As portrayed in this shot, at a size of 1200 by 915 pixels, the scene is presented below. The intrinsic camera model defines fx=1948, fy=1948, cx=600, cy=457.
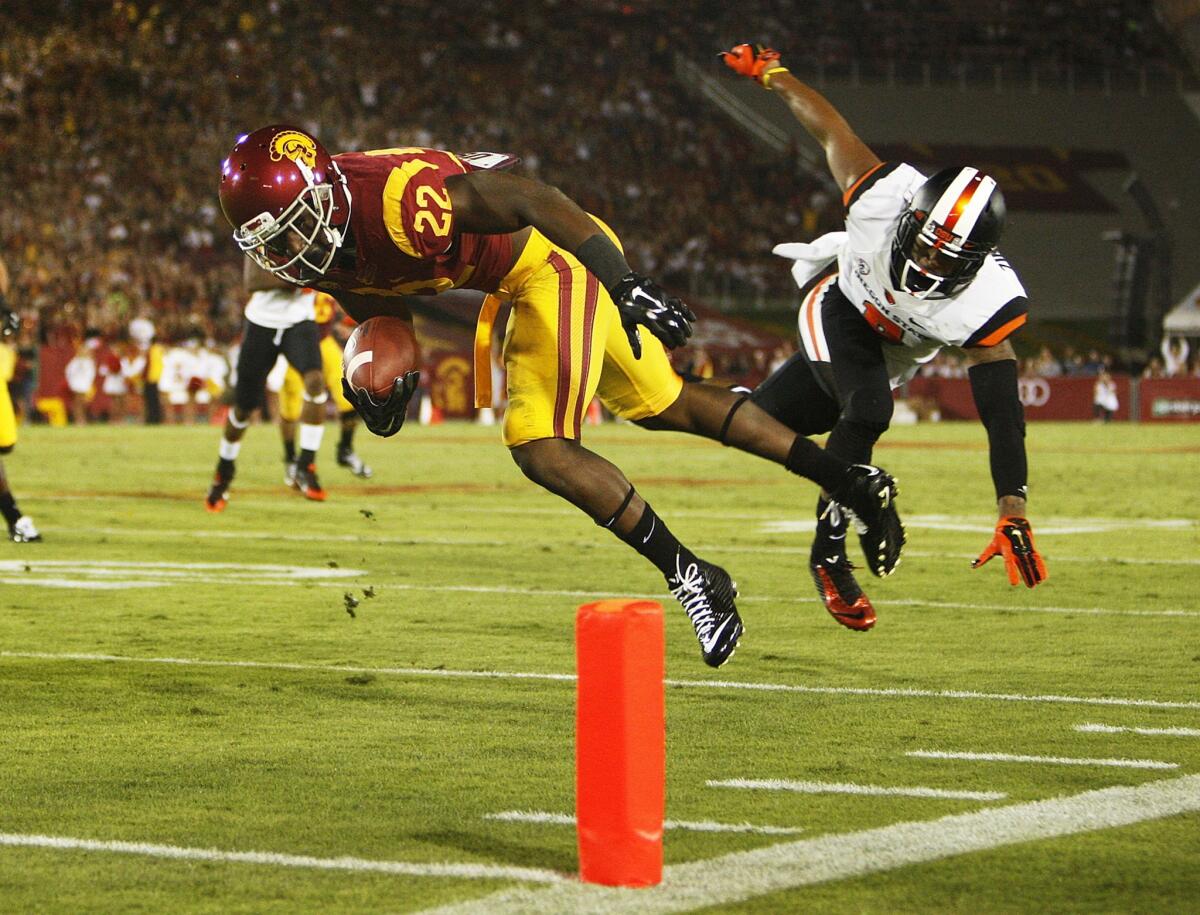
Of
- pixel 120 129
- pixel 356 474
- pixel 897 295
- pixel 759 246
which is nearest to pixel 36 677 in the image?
pixel 897 295

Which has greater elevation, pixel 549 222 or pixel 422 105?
pixel 422 105

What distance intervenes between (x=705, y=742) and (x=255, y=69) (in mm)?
32458

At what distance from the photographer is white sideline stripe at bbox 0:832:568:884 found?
382 cm

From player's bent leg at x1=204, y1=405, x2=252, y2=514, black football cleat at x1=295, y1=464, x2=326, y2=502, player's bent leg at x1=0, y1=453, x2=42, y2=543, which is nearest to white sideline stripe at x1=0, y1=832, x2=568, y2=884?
player's bent leg at x1=0, y1=453, x2=42, y2=543

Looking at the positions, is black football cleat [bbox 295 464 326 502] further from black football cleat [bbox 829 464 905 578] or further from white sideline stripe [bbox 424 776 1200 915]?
white sideline stripe [bbox 424 776 1200 915]

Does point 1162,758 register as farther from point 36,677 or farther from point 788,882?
point 36,677

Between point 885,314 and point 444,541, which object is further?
point 444,541

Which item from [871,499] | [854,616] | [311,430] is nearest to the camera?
[871,499]

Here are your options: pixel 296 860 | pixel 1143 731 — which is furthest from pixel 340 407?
pixel 296 860

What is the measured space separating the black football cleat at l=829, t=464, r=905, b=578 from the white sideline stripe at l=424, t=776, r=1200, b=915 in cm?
195

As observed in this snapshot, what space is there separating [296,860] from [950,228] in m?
3.63

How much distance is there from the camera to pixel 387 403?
20.3 ft

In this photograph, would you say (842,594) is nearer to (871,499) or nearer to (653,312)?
(871,499)

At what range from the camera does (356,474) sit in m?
17.2
